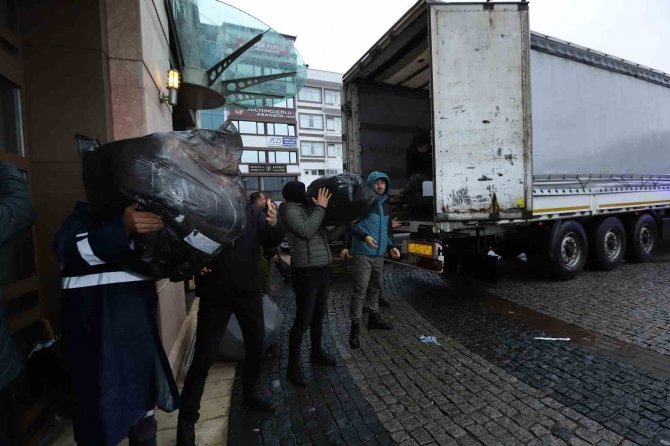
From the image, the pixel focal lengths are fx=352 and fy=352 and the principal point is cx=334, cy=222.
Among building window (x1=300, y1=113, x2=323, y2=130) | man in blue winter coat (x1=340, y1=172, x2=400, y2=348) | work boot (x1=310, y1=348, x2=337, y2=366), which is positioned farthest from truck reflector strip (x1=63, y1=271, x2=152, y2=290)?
building window (x1=300, y1=113, x2=323, y2=130)

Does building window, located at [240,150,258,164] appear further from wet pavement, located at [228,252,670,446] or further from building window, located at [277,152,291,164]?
wet pavement, located at [228,252,670,446]

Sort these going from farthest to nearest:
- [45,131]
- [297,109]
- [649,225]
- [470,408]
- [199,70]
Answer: [297,109] < [649,225] < [199,70] < [470,408] < [45,131]

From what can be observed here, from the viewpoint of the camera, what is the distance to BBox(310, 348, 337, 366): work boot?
3174mm

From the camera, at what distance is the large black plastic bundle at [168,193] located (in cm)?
135

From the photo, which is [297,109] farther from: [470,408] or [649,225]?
[470,408]

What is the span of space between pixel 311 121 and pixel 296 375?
136ft

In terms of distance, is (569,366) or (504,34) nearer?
(569,366)

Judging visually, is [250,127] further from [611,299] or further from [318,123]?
[611,299]

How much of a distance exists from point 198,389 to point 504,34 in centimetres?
489

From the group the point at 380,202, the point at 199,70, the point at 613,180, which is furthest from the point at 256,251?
the point at 613,180

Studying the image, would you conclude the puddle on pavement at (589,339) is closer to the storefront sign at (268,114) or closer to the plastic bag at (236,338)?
the plastic bag at (236,338)

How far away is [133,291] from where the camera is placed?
158cm

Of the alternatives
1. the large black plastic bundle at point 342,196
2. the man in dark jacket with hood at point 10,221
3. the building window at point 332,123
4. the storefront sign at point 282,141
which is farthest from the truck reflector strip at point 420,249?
the building window at point 332,123

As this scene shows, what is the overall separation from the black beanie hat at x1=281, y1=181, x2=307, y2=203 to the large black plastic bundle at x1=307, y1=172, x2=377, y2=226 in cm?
9
